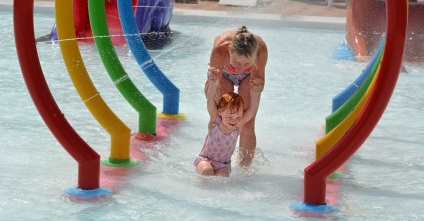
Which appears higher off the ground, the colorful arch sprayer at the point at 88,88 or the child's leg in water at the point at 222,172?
the colorful arch sprayer at the point at 88,88

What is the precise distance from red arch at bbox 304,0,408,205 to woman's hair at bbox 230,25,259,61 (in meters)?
0.93

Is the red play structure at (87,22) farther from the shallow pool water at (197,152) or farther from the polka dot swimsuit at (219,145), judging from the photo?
the polka dot swimsuit at (219,145)

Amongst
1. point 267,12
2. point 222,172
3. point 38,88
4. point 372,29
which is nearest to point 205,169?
point 222,172

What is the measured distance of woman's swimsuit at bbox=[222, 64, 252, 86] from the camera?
5722mm

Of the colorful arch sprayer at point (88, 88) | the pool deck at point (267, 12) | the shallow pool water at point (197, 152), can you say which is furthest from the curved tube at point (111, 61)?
the pool deck at point (267, 12)

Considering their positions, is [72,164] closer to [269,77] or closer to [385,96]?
[385,96]

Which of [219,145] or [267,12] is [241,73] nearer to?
[219,145]

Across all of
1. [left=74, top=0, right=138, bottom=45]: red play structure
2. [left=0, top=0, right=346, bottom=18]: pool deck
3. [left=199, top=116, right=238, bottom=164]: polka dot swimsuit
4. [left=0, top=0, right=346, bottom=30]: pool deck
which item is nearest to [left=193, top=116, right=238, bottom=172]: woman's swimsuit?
[left=199, top=116, right=238, bottom=164]: polka dot swimsuit

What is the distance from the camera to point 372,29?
10.7 m

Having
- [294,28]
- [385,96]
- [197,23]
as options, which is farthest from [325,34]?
[385,96]

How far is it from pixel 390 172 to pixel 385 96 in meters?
1.58

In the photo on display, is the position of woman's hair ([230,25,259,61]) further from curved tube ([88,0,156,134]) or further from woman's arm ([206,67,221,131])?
curved tube ([88,0,156,134])

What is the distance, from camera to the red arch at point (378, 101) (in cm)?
437

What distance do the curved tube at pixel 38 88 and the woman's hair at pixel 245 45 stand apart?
1.08m
